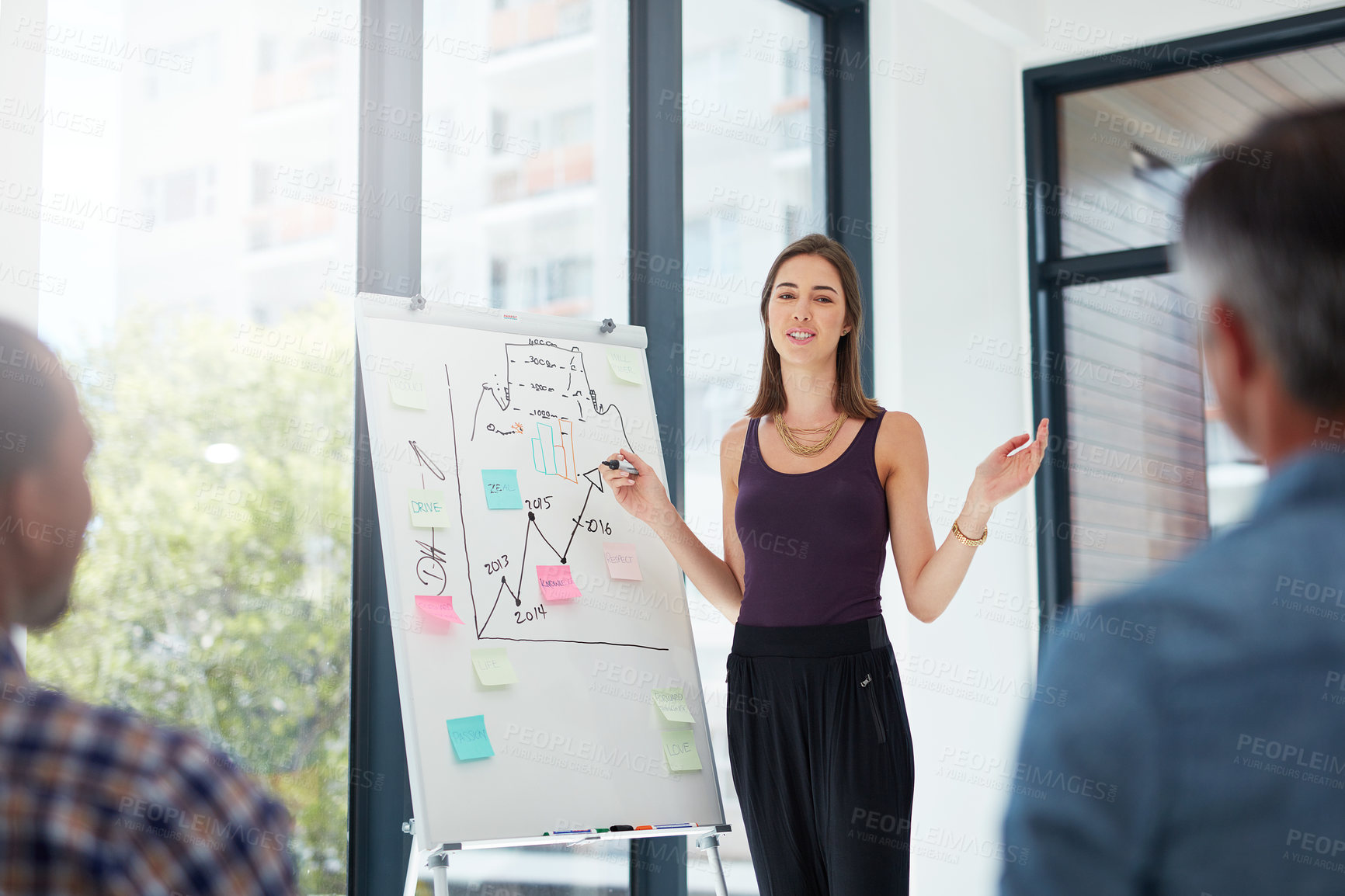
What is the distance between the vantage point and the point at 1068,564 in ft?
12.9

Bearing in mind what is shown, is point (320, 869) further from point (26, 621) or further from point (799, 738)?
point (26, 621)

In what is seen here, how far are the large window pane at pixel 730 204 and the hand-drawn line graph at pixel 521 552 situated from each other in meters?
0.80

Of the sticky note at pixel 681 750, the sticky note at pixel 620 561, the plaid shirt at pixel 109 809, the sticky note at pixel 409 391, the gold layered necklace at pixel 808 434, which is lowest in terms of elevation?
the sticky note at pixel 681 750

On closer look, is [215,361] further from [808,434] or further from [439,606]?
[808,434]

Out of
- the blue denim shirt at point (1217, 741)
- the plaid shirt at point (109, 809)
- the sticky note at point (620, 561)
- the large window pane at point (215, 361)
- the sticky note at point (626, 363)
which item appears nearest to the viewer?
the blue denim shirt at point (1217, 741)

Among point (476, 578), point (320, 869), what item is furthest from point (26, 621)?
point (320, 869)

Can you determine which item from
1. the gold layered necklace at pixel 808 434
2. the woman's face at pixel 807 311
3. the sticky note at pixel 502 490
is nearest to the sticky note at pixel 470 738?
the sticky note at pixel 502 490

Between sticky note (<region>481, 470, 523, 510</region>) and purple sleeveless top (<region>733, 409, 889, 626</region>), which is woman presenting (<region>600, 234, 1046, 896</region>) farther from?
sticky note (<region>481, 470, 523, 510</region>)

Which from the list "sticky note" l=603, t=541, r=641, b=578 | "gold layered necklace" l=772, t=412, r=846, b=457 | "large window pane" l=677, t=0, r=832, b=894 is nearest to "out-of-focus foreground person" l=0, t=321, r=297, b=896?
"sticky note" l=603, t=541, r=641, b=578

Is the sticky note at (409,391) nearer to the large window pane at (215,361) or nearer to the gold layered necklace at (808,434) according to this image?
the large window pane at (215,361)

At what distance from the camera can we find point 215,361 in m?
2.08

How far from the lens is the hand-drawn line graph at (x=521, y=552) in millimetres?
1979

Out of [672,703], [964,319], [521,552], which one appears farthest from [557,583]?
[964,319]

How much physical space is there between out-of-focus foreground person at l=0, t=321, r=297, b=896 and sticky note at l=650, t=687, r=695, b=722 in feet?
4.54
